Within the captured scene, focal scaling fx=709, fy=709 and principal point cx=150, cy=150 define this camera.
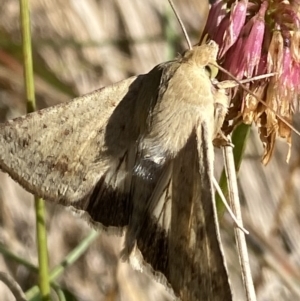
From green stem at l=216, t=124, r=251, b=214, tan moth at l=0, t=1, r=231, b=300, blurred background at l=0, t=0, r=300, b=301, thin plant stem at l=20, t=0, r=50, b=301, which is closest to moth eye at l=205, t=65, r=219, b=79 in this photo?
tan moth at l=0, t=1, r=231, b=300

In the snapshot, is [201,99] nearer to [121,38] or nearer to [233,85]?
[233,85]

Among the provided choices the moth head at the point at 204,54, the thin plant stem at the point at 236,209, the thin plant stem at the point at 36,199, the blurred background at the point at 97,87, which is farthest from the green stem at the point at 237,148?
the blurred background at the point at 97,87

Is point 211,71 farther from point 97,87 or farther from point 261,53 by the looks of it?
point 97,87

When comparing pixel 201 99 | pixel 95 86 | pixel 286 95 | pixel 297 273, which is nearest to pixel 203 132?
pixel 201 99

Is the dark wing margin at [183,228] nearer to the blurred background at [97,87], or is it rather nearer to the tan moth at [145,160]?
the tan moth at [145,160]

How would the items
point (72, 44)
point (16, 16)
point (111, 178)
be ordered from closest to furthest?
point (111, 178) → point (72, 44) → point (16, 16)
